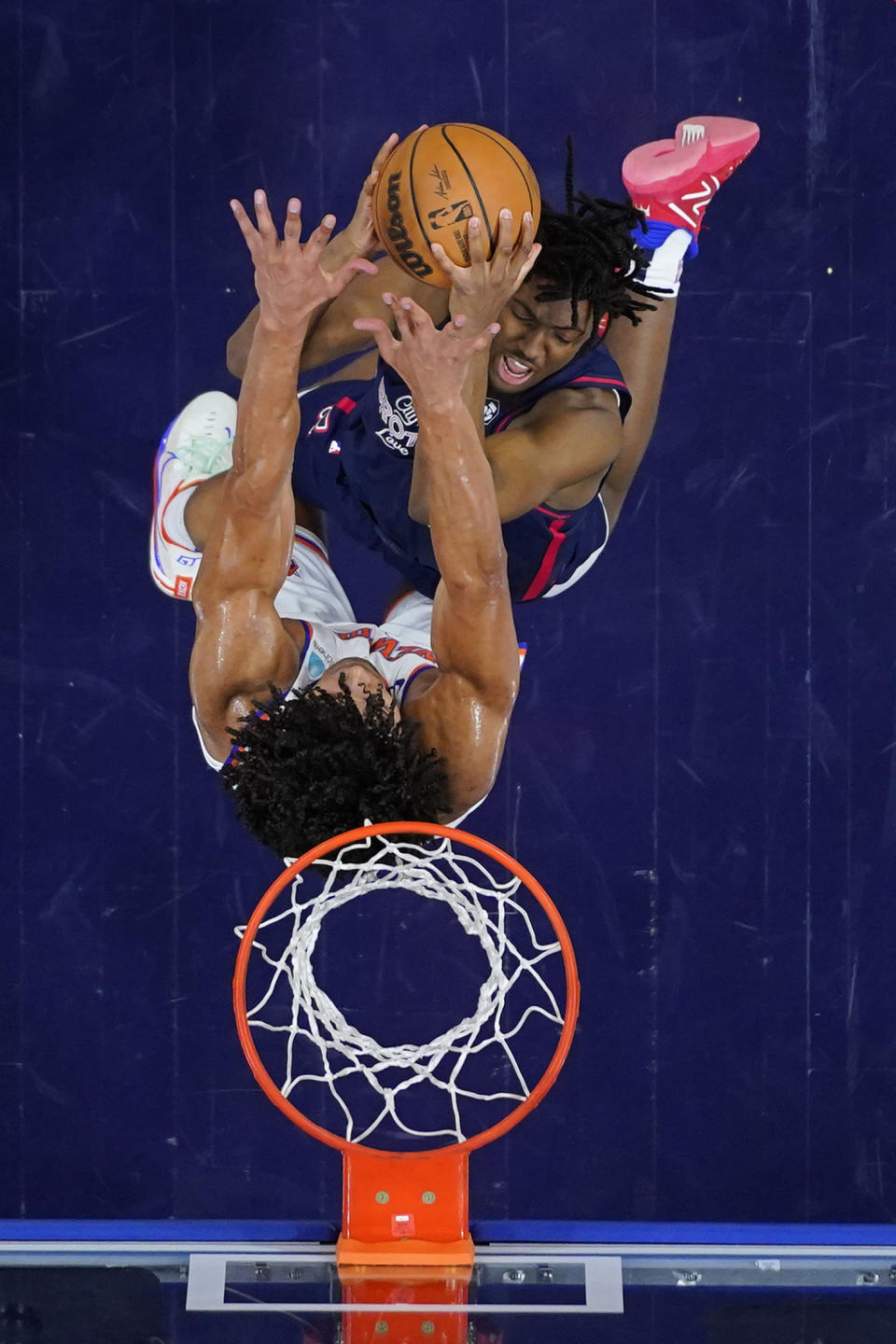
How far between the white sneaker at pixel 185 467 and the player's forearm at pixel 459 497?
126 centimetres

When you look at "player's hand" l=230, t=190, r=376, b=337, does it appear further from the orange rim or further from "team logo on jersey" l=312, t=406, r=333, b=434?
"team logo on jersey" l=312, t=406, r=333, b=434

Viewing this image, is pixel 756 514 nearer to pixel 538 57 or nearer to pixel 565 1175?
pixel 538 57

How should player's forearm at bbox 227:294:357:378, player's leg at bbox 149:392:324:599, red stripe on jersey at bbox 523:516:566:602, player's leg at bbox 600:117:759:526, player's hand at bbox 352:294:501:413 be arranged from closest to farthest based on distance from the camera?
player's hand at bbox 352:294:501:413 → player's forearm at bbox 227:294:357:378 → red stripe on jersey at bbox 523:516:566:602 → player's leg at bbox 149:392:324:599 → player's leg at bbox 600:117:759:526

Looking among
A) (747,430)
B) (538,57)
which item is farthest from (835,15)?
(747,430)

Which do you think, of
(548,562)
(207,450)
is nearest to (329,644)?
(548,562)

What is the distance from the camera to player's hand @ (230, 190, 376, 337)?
118 inches

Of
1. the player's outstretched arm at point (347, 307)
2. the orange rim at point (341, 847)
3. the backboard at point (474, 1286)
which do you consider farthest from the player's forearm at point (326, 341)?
the backboard at point (474, 1286)

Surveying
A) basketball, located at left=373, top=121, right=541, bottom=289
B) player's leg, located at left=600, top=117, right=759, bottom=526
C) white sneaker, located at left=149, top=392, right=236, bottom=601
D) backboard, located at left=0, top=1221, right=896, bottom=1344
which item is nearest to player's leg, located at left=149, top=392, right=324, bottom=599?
white sneaker, located at left=149, top=392, right=236, bottom=601

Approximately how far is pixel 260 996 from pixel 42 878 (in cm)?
88

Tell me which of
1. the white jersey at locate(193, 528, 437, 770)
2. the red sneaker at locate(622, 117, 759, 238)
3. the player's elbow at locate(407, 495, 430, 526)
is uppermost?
the red sneaker at locate(622, 117, 759, 238)

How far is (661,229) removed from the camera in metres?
4.58

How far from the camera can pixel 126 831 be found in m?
5.35

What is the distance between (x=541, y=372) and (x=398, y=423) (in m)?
0.41

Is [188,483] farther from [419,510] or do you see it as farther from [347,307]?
[419,510]
